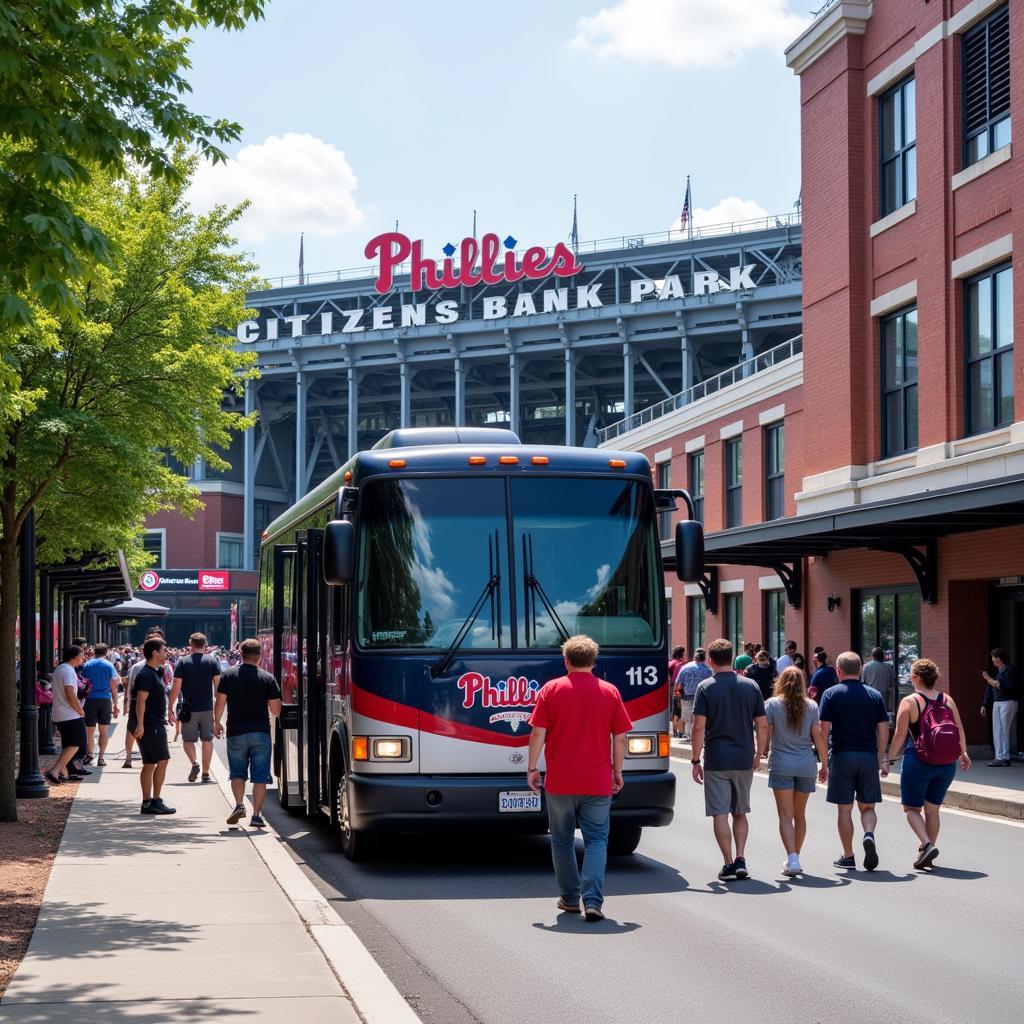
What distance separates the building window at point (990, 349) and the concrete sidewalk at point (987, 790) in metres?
5.26

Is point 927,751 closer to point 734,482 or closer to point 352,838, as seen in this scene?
point 352,838

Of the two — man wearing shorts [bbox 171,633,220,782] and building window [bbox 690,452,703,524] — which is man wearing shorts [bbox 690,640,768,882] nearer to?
man wearing shorts [bbox 171,633,220,782]

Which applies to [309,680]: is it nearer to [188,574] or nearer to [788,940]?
[788,940]

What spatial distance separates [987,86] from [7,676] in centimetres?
1698

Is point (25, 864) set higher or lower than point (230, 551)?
lower

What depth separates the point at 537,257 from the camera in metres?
78.2

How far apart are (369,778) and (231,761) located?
3.90m

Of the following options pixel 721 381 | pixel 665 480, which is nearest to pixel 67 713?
pixel 721 381

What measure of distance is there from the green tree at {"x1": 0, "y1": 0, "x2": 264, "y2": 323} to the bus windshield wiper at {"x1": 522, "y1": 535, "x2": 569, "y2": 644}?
377 cm

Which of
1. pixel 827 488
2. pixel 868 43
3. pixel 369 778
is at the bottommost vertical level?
pixel 369 778

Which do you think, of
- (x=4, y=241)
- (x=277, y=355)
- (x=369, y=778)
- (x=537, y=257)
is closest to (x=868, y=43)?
(x=369, y=778)

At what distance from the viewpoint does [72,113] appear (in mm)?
9641

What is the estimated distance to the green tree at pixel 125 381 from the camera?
1597cm

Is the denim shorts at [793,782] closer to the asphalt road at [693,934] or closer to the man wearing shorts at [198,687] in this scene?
the asphalt road at [693,934]
